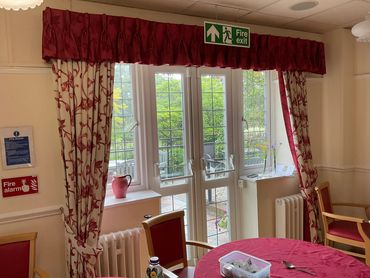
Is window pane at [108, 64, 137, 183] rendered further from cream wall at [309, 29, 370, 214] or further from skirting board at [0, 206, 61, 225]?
cream wall at [309, 29, 370, 214]

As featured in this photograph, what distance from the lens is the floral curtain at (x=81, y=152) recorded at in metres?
2.24

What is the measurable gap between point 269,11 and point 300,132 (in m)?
1.31

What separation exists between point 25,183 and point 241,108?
2.17 metres

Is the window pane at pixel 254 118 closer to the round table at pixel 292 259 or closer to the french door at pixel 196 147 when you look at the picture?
the french door at pixel 196 147

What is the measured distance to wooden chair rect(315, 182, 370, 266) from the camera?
2.88m

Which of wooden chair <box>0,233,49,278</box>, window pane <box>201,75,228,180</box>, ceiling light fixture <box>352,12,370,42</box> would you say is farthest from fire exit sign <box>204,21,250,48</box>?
wooden chair <box>0,233,49,278</box>

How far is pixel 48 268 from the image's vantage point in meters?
2.34

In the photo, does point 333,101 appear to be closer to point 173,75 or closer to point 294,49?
point 294,49

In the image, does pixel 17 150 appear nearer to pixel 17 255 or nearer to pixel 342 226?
pixel 17 255

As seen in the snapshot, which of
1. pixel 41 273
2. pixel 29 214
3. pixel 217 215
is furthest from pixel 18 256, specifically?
pixel 217 215

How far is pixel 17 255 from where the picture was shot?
2.06m

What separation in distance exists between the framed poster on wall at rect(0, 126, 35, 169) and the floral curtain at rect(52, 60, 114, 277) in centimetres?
23

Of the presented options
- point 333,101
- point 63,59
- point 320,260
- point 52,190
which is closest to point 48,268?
point 52,190

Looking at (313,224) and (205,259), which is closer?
(205,259)
